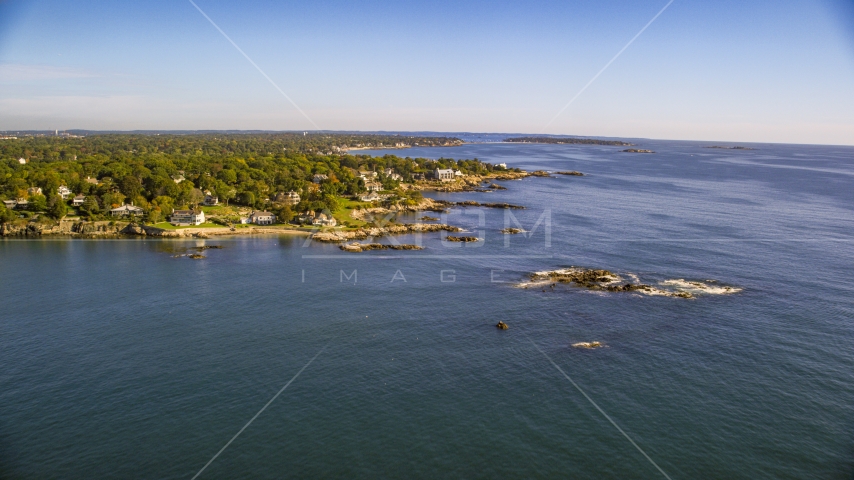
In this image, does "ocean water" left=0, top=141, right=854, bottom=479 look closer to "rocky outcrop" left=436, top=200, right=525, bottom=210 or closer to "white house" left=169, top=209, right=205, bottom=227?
"white house" left=169, top=209, right=205, bottom=227

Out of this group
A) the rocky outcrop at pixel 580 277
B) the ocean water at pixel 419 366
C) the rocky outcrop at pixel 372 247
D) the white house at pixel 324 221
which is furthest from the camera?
the white house at pixel 324 221

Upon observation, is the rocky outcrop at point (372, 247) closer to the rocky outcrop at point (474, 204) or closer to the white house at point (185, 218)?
the white house at point (185, 218)

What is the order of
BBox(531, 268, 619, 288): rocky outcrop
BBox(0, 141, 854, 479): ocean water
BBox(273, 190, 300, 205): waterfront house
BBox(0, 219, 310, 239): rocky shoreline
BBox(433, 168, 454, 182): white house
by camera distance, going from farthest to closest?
1. BBox(433, 168, 454, 182): white house
2. BBox(273, 190, 300, 205): waterfront house
3. BBox(0, 219, 310, 239): rocky shoreline
4. BBox(531, 268, 619, 288): rocky outcrop
5. BBox(0, 141, 854, 479): ocean water

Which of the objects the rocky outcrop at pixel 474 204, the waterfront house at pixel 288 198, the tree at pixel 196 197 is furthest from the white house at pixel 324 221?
the rocky outcrop at pixel 474 204

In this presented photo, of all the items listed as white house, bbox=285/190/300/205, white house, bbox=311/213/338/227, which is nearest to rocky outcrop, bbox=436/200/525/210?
white house, bbox=285/190/300/205

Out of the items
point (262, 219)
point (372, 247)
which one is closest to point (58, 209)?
point (262, 219)

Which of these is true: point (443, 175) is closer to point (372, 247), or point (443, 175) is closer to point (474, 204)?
point (474, 204)

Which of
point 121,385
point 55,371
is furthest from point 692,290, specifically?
point 55,371
